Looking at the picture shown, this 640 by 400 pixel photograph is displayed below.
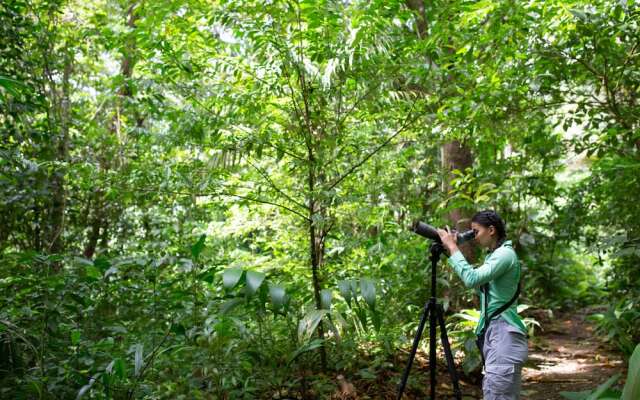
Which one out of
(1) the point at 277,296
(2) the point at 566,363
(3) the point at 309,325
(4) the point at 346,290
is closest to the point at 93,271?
(1) the point at 277,296

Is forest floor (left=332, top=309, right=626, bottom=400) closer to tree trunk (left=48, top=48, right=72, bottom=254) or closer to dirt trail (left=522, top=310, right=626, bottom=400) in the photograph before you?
dirt trail (left=522, top=310, right=626, bottom=400)

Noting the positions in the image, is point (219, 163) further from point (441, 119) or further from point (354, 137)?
point (441, 119)

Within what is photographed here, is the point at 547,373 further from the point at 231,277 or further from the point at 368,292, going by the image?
the point at 231,277

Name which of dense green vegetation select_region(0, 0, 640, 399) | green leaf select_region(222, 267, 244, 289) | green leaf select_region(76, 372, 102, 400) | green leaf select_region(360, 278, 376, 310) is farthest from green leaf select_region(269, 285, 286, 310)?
green leaf select_region(76, 372, 102, 400)

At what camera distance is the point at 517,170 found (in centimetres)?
522

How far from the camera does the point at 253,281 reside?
2566mm

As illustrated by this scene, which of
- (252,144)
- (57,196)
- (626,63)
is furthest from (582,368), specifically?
(57,196)

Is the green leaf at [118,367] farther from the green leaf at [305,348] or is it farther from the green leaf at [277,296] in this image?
the green leaf at [305,348]

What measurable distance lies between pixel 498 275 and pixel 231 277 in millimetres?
1357

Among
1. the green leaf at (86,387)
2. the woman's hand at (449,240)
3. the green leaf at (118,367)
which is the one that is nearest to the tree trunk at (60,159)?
the green leaf at (86,387)

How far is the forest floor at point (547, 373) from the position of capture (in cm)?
372

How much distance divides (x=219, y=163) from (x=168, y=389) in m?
1.42

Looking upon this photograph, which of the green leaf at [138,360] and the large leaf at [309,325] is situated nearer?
the green leaf at [138,360]

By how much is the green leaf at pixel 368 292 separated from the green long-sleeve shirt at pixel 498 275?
0.43 m
